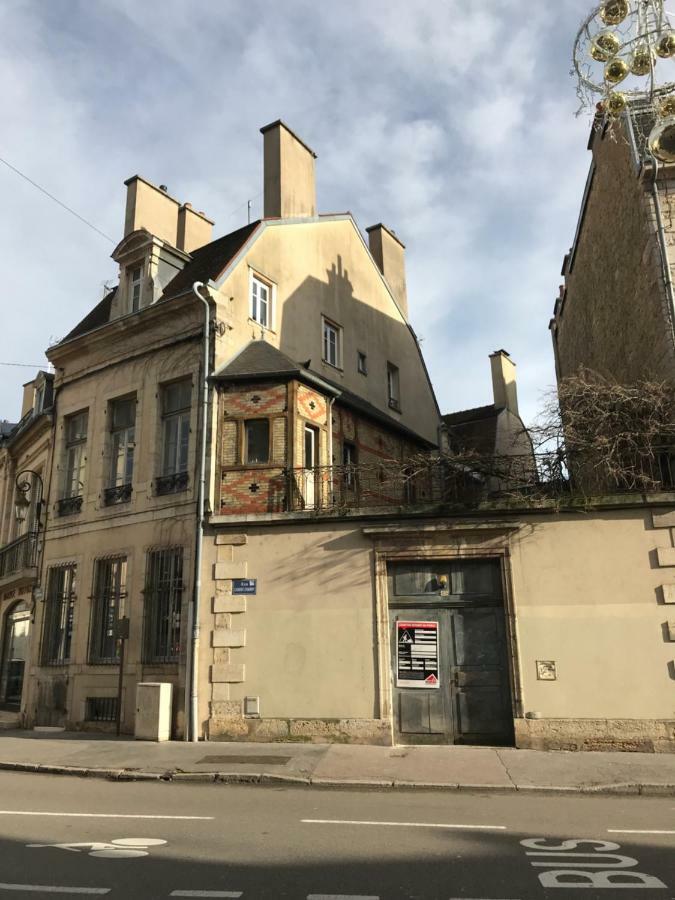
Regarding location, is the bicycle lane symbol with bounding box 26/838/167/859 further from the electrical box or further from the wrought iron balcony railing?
the wrought iron balcony railing

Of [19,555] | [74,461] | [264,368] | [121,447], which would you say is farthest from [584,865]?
[19,555]

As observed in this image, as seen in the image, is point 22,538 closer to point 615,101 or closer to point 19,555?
point 19,555

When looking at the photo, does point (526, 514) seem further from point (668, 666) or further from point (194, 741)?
point (194, 741)

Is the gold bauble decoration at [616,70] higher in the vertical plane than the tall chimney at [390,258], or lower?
lower

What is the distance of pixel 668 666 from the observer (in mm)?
11070

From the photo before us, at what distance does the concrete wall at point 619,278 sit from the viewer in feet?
44.3

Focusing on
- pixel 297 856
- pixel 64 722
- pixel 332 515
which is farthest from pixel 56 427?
pixel 297 856

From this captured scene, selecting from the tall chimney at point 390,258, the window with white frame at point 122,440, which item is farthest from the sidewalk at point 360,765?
the tall chimney at point 390,258

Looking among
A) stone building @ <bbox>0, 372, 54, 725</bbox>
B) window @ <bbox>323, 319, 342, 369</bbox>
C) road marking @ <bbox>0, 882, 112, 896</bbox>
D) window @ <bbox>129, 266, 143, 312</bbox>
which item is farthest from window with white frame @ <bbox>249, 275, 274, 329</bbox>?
road marking @ <bbox>0, 882, 112, 896</bbox>

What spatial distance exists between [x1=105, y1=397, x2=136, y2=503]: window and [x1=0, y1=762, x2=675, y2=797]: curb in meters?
6.63

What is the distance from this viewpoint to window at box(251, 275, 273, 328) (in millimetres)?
16188

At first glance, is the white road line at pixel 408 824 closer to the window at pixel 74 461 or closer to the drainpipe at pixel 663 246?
the drainpipe at pixel 663 246

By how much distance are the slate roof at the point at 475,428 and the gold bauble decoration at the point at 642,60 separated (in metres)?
15.2

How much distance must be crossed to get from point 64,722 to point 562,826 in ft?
37.8
